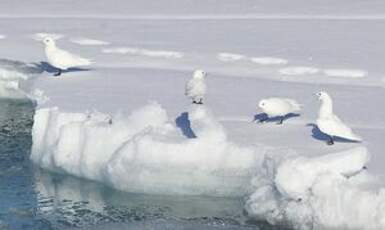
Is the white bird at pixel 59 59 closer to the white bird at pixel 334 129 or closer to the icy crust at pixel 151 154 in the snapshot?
the icy crust at pixel 151 154

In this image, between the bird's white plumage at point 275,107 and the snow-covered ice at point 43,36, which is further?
the snow-covered ice at point 43,36

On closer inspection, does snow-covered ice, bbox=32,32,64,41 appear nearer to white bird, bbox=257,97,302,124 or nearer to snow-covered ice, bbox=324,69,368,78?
snow-covered ice, bbox=324,69,368,78

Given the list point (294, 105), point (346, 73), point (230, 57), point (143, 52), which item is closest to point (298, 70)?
point (346, 73)

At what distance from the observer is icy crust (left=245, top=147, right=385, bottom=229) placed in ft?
32.6

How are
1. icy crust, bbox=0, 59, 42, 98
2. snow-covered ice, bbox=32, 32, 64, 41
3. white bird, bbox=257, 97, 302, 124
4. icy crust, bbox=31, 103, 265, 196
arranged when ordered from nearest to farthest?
icy crust, bbox=31, 103, 265, 196
white bird, bbox=257, 97, 302, 124
icy crust, bbox=0, 59, 42, 98
snow-covered ice, bbox=32, 32, 64, 41

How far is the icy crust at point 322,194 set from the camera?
9930 millimetres

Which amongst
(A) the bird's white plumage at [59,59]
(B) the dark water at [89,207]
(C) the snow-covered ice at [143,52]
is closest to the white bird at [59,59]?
(A) the bird's white plumage at [59,59]

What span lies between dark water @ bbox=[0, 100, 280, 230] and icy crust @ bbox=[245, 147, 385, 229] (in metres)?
0.30

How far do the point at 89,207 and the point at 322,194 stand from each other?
284cm

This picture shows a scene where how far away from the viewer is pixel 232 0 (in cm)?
2353

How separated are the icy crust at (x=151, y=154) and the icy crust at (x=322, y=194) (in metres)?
0.58

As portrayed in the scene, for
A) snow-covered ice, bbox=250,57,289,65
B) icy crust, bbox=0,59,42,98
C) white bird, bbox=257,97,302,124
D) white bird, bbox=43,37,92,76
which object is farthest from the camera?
snow-covered ice, bbox=250,57,289,65

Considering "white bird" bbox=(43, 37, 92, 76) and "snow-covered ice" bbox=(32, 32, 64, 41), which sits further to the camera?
"snow-covered ice" bbox=(32, 32, 64, 41)

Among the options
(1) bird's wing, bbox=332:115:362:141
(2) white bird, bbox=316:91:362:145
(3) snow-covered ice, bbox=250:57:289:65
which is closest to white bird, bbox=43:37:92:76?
(3) snow-covered ice, bbox=250:57:289:65
